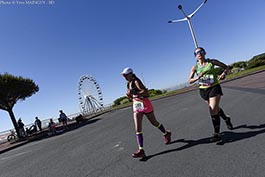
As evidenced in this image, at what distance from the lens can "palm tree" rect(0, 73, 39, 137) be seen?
62.2 ft

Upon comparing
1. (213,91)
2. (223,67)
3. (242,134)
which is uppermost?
(223,67)

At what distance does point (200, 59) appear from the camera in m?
4.45

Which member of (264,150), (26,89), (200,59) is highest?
(26,89)

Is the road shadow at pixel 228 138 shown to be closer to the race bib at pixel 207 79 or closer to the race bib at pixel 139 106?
the race bib at pixel 139 106

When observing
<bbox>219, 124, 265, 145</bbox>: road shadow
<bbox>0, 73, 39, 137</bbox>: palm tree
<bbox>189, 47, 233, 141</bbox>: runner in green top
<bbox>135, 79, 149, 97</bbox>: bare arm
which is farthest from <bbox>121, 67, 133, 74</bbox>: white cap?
A: <bbox>0, 73, 39, 137</bbox>: palm tree

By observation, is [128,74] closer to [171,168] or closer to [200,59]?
[200,59]

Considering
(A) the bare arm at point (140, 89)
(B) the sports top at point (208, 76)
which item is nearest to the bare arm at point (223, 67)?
(B) the sports top at point (208, 76)

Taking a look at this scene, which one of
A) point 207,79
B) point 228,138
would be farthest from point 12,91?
point 228,138

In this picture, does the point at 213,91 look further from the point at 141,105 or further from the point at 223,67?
the point at 141,105

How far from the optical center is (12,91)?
1961 centimetres

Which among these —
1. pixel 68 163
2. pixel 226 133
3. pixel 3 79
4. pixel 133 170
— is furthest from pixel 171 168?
pixel 3 79

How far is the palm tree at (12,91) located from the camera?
1895cm

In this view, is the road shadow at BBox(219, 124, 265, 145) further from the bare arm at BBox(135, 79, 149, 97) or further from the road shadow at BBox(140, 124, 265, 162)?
the bare arm at BBox(135, 79, 149, 97)

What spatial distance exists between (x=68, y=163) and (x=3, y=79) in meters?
17.4
